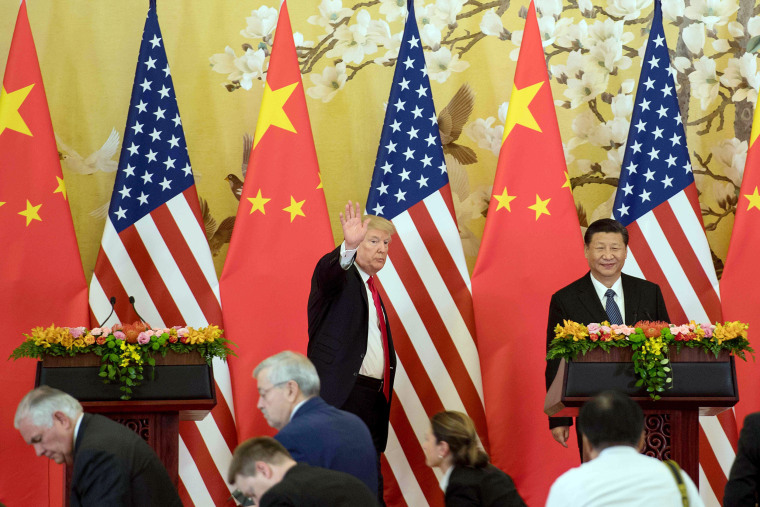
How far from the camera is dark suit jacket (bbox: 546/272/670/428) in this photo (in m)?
4.85

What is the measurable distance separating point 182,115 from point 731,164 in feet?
10.7

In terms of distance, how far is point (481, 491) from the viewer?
349cm

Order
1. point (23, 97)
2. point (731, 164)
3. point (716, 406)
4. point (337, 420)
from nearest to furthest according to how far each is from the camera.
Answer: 1. point (337, 420)
2. point (716, 406)
3. point (23, 97)
4. point (731, 164)

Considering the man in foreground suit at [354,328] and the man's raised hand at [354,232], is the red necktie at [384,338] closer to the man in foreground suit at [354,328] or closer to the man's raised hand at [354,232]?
the man in foreground suit at [354,328]

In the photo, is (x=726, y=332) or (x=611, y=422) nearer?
(x=611, y=422)

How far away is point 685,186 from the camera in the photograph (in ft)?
19.1

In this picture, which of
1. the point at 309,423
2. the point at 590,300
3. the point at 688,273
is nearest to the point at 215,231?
the point at 590,300

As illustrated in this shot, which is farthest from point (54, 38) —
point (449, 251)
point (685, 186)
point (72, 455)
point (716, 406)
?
point (716, 406)

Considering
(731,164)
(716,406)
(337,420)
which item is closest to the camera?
(337,420)

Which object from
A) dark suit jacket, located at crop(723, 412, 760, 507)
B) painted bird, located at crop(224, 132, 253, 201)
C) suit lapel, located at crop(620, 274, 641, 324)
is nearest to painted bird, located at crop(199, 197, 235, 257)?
painted bird, located at crop(224, 132, 253, 201)

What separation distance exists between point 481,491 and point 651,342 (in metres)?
1.06

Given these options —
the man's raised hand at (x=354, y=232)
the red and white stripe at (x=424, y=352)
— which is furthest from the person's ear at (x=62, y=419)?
the red and white stripe at (x=424, y=352)

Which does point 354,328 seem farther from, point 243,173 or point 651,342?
point 243,173

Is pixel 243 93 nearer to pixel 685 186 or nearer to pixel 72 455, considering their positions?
pixel 685 186
